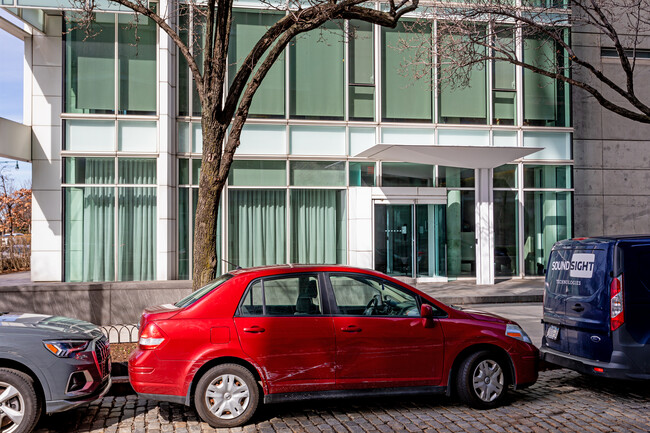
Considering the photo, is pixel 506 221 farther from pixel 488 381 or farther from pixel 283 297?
pixel 283 297

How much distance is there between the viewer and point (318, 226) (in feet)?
56.3

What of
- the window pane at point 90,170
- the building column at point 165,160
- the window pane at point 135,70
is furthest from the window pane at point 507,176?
the window pane at point 90,170

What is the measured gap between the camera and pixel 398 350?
6.05 metres

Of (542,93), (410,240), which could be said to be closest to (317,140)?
(410,240)

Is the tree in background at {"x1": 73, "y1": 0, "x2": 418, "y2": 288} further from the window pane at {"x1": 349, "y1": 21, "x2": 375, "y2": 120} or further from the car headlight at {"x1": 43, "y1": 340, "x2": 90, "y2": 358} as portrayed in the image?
the window pane at {"x1": 349, "y1": 21, "x2": 375, "y2": 120}

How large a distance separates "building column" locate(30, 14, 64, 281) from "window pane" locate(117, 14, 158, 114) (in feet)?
5.48

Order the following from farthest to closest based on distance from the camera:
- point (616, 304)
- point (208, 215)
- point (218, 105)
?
point (218, 105) → point (208, 215) → point (616, 304)

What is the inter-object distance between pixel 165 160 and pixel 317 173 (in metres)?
4.22

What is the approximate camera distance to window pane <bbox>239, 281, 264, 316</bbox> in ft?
19.4

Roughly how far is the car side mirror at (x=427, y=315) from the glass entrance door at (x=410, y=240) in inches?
417

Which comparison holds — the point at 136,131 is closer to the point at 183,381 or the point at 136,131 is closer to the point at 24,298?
the point at 24,298

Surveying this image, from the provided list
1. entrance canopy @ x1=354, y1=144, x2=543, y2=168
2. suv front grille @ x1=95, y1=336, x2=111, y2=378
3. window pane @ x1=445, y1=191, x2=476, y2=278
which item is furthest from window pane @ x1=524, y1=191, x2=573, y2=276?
suv front grille @ x1=95, y1=336, x2=111, y2=378

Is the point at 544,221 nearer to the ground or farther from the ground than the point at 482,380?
farther from the ground

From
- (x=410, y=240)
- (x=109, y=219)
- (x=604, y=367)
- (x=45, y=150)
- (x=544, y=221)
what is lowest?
(x=604, y=367)
